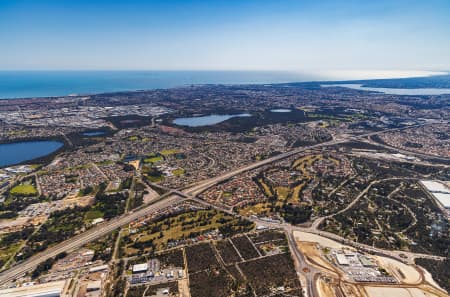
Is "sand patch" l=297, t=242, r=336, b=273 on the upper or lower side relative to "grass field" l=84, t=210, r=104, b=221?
upper

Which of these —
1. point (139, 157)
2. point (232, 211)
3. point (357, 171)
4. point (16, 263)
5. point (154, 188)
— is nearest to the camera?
point (16, 263)

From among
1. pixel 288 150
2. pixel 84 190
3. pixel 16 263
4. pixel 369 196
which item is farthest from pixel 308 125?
pixel 16 263

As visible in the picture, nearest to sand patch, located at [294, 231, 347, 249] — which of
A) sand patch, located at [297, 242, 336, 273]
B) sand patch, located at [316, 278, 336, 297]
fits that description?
sand patch, located at [297, 242, 336, 273]

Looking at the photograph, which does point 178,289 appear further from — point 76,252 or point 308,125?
point 308,125

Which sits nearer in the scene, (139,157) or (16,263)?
(16,263)

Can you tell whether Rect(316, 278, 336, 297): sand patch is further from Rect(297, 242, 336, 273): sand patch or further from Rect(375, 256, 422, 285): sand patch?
Rect(375, 256, 422, 285): sand patch

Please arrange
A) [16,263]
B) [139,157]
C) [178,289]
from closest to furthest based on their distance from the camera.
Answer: [178,289]
[16,263]
[139,157]
